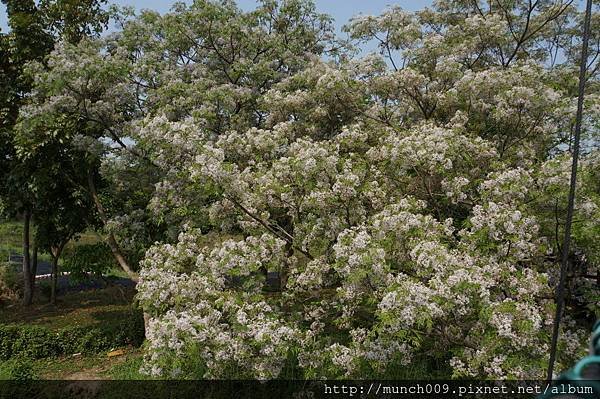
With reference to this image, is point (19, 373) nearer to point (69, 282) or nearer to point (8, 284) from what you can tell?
point (8, 284)

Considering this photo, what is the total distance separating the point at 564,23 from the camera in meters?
11.0

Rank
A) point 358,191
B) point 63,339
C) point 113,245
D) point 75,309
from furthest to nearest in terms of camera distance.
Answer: point 75,309 → point 113,245 → point 63,339 → point 358,191

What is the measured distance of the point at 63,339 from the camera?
10.9m

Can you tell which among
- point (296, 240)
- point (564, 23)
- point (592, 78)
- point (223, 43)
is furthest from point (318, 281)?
point (564, 23)

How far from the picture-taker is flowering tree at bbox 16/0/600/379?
5.68 m

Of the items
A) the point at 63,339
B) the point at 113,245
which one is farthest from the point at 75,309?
the point at 113,245

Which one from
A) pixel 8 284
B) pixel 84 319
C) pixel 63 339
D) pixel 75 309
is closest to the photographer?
pixel 63 339

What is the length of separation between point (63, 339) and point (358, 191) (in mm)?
7713

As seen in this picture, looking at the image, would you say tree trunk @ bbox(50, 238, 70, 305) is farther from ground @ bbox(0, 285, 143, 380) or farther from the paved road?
the paved road

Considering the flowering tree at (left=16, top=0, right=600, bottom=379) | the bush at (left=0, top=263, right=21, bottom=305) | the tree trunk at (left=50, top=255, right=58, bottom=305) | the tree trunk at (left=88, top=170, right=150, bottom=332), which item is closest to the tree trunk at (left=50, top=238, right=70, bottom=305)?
the tree trunk at (left=50, top=255, right=58, bottom=305)

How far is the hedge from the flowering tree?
3.62 meters

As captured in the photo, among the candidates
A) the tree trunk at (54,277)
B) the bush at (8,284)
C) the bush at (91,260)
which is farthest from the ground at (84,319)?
the bush at (91,260)

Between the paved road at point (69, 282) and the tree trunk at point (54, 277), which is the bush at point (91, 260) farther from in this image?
the paved road at point (69, 282)

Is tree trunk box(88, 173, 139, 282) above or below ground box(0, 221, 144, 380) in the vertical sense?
above
